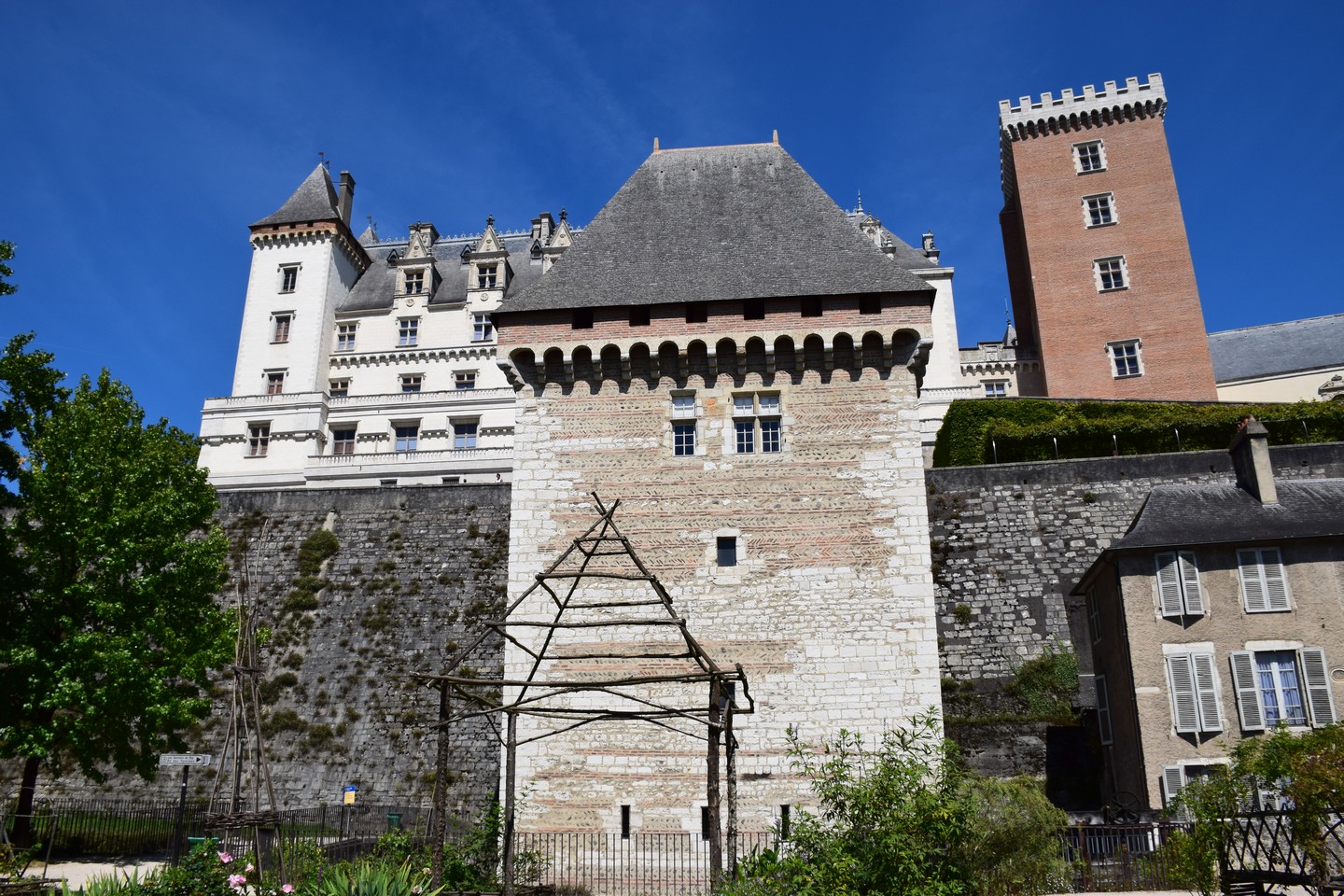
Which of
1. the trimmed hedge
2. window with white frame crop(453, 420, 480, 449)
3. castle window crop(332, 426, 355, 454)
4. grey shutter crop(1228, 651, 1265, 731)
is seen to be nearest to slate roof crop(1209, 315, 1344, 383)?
the trimmed hedge

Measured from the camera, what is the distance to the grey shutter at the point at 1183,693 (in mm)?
17797

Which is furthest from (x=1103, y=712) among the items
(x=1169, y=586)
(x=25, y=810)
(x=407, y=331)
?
(x=407, y=331)

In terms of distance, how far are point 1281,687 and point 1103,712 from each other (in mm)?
3269

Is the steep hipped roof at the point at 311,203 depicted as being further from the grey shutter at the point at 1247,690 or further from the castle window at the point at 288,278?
the grey shutter at the point at 1247,690

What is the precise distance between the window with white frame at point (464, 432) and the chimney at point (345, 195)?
11.5 m

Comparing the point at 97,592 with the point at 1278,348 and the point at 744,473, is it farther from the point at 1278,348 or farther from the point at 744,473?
the point at 1278,348

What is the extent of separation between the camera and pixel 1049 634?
22.9 metres

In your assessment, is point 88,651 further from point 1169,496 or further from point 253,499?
point 1169,496

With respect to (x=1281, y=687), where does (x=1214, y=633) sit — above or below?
above

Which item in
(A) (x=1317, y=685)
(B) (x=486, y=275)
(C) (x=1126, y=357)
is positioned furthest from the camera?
(B) (x=486, y=275)

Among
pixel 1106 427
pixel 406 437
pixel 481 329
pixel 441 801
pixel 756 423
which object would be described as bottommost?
pixel 441 801

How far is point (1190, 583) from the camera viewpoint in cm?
1869

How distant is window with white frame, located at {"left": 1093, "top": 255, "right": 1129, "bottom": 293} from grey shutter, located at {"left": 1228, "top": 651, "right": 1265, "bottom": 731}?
859 inches

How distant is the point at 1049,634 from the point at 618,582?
11013 mm
